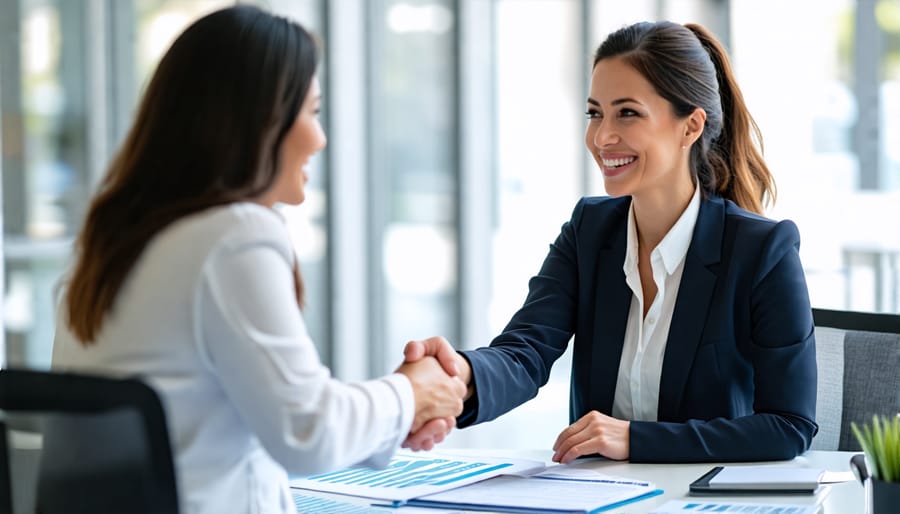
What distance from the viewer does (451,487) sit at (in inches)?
68.1

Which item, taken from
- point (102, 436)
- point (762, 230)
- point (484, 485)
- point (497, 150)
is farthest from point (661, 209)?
point (497, 150)

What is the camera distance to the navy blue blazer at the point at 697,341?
1922 mm

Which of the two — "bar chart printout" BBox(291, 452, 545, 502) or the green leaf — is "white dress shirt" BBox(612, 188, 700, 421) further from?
the green leaf

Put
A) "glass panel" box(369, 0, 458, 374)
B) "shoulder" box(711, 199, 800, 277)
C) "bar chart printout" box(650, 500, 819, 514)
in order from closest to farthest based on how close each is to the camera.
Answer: "bar chart printout" box(650, 500, 819, 514), "shoulder" box(711, 199, 800, 277), "glass panel" box(369, 0, 458, 374)

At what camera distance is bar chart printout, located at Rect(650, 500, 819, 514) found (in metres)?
1.55

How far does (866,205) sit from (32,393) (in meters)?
5.29

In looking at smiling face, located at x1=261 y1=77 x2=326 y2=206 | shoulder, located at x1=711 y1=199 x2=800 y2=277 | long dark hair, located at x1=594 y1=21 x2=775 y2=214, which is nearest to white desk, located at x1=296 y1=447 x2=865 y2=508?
shoulder, located at x1=711 y1=199 x2=800 y2=277

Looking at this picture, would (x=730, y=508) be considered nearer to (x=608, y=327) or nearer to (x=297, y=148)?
(x=608, y=327)

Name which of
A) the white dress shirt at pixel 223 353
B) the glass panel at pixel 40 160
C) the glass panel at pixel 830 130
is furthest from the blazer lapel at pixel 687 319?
the glass panel at pixel 830 130

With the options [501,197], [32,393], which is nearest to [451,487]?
[32,393]

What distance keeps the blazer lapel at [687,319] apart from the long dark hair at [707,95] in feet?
0.73

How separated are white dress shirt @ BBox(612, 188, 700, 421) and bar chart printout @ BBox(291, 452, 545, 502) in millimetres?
343

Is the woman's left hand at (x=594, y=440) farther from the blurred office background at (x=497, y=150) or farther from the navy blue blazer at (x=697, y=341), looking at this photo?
the blurred office background at (x=497, y=150)

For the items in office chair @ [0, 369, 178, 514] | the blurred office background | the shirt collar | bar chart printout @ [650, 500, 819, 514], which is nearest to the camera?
office chair @ [0, 369, 178, 514]
